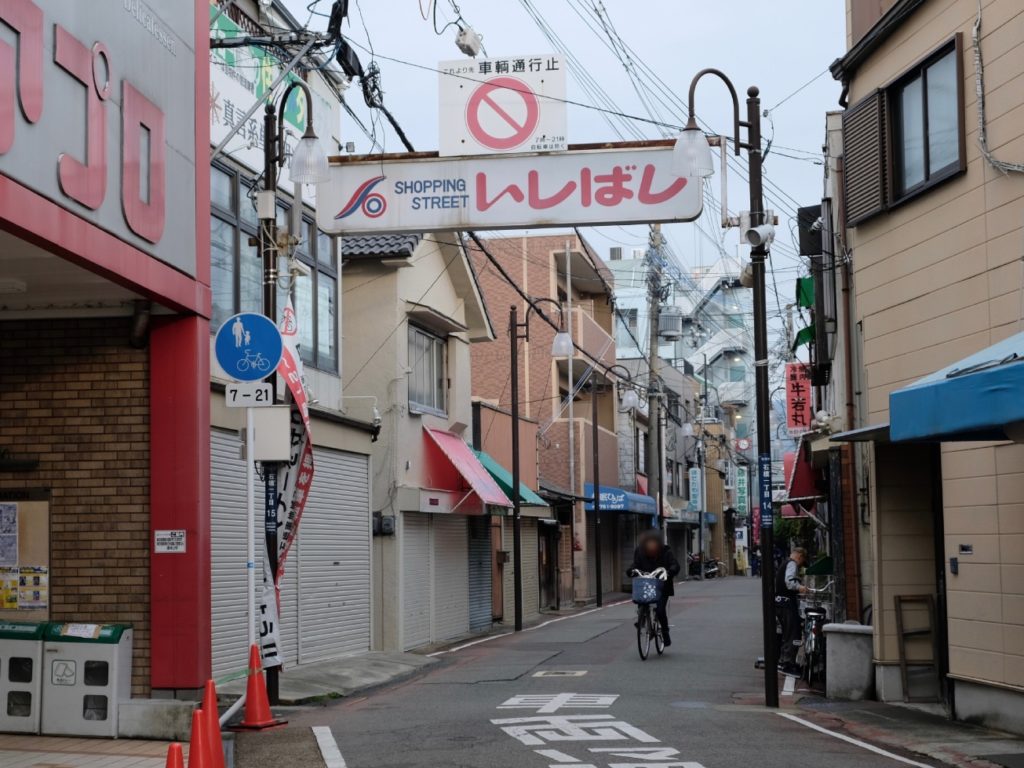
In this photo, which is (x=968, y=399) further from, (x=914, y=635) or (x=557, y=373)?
(x=557, y=373)

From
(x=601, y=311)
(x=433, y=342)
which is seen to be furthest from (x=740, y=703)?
(x=601, y=311)

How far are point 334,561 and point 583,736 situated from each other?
32.4 feet

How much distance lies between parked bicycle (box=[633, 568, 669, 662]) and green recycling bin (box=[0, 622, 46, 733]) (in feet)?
31.3

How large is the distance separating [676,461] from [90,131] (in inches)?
2418

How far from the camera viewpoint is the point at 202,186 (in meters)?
13.3

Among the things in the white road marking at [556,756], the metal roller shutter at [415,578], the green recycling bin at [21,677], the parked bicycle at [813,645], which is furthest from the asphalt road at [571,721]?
the metal roller shutter at [415,578]

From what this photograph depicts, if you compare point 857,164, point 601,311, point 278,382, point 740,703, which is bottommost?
point 740,703

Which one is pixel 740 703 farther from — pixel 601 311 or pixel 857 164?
pixel 601 311

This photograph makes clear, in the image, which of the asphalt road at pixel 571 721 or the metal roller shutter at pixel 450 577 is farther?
the metal roller shutter at pixel 450 577

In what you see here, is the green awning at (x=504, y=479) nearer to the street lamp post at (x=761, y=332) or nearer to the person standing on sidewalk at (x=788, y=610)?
the person standing on sidewalk at (x=788, y=610)

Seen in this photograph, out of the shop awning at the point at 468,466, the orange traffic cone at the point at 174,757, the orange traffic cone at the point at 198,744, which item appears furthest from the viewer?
the shop awning at the point at 468,466

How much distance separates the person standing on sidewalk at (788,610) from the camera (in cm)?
1762

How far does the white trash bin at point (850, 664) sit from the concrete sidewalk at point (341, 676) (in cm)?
595

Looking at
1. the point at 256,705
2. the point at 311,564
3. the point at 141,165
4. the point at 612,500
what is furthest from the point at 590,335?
the point at 141,165
